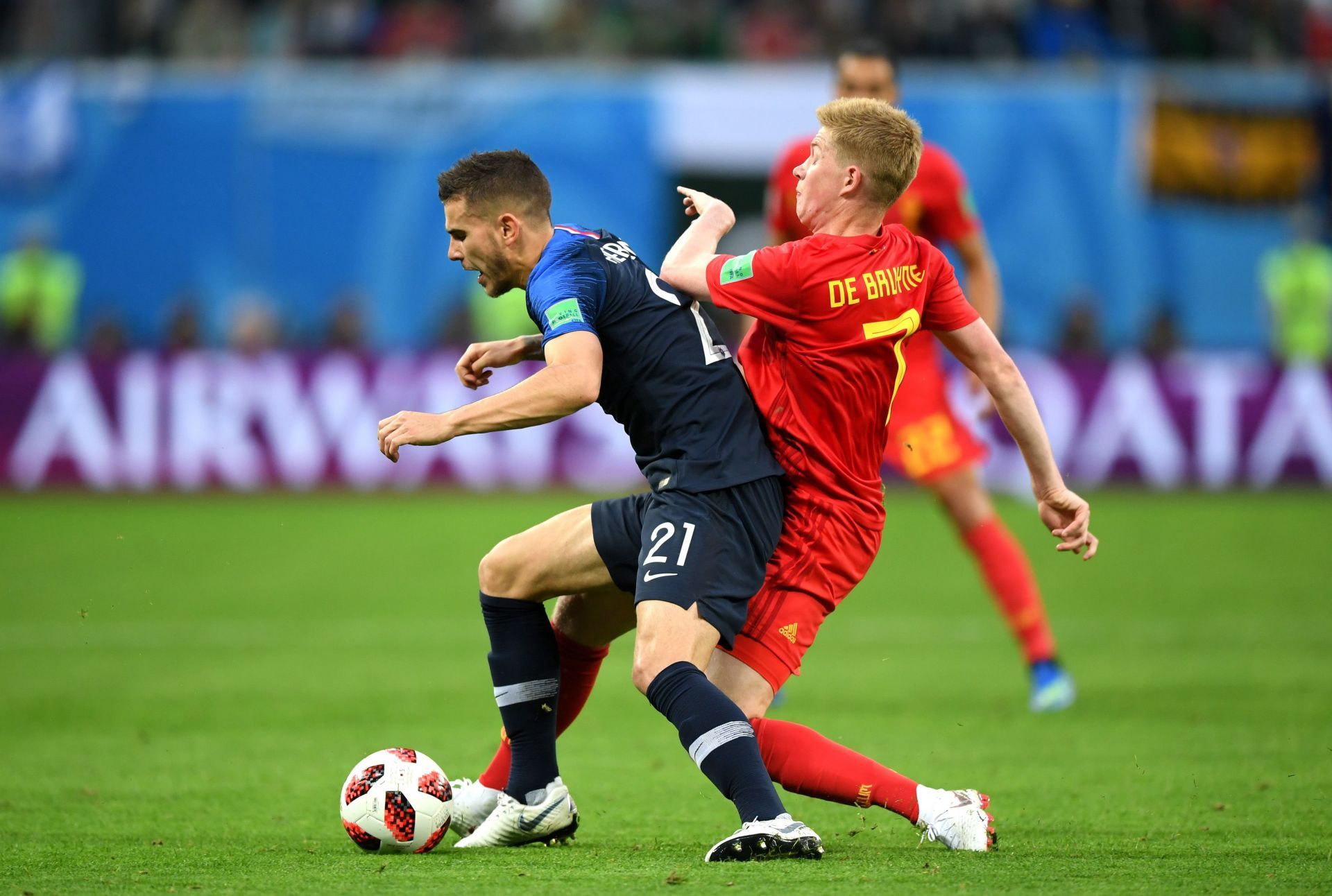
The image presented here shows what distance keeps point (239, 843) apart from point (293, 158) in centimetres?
1460

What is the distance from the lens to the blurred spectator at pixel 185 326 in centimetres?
1731

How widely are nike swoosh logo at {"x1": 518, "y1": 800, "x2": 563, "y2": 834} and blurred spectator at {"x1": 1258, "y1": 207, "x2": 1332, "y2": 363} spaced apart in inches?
583

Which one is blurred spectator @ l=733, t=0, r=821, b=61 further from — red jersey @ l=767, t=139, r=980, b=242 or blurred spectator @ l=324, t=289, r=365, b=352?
red jersey @ l=767, t=139, r=980, b=242

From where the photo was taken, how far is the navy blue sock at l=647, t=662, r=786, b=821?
4.04 metres

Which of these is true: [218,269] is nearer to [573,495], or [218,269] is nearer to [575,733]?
[573,495]

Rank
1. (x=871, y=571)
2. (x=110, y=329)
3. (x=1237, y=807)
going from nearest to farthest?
(x=1237, y=807), (x=871, y=571), (x=110, y=329)

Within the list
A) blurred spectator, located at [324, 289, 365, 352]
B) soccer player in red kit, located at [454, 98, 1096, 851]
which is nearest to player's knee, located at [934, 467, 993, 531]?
soccer player in red kit, located at [454, 98, 1096, 851]

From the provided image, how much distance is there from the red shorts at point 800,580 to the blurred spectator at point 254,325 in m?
12.8

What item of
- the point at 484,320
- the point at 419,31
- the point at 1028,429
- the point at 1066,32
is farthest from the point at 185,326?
the point at 1028,429

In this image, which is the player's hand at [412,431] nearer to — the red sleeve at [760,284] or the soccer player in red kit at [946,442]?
the red sleeve at [760,284]

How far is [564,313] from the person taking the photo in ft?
13.9

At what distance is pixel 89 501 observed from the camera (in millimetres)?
15344

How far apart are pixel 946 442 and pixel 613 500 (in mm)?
2585

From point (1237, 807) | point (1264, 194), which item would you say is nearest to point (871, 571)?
point (1237, 807)
